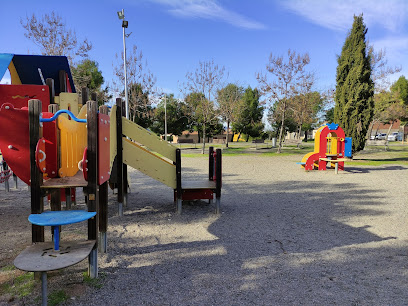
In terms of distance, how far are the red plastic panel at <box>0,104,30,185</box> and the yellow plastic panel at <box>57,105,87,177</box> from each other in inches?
25.9

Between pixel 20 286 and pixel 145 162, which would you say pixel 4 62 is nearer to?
pixel 145 162

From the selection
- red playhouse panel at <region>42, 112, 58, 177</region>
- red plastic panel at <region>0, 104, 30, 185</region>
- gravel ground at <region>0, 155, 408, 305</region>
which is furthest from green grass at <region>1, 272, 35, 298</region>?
red playhouse panel at <region>42, 112, 58, 177</region>

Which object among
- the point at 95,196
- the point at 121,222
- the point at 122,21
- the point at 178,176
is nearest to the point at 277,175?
the point at 178,176

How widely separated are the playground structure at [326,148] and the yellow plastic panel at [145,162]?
27.8ft

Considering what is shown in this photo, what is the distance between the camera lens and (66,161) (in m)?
3.63

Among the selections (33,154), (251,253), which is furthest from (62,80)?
(251,253)

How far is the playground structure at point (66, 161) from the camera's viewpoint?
2658 millimetres

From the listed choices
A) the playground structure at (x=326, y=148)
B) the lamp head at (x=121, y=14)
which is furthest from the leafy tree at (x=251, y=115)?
the playground structure at (x=326, y=148)

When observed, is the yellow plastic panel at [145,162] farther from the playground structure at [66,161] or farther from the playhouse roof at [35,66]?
the playhouse roof at [35,66]

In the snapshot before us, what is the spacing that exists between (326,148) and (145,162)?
958cm

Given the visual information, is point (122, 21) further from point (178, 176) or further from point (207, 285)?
point (207, 285)

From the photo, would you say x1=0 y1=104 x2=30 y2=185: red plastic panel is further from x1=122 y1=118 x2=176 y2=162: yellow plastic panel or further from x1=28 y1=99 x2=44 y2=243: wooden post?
x1=122 y1=118 x2=176 y2=162: yellow plastic panel

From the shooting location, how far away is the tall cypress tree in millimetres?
17250

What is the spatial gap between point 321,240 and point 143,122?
41.2 m
